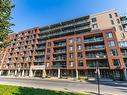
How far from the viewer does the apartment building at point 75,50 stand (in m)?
41.0

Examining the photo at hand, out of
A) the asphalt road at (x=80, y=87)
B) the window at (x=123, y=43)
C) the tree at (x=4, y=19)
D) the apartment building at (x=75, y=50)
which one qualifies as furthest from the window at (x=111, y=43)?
the tree at (x=4, y=19)

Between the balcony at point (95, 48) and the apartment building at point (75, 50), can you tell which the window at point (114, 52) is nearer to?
the apartment building at point (75, 50)

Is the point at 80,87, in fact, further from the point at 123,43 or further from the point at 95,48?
the point at 123,43

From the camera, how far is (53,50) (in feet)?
179

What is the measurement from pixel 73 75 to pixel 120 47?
65.2 feet

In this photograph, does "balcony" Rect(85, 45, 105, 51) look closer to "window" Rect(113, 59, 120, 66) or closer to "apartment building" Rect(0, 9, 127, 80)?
"apartment building" Rect(0, 9, 127, 80)

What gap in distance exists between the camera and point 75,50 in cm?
4700

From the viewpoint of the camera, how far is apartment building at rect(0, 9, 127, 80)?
41.0 m

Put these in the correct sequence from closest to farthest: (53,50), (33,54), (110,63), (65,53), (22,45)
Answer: (110,63), (65,53), (53,50), (33,54), (22,45)

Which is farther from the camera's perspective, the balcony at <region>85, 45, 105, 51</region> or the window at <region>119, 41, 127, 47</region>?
the balcony at <region>85, 45, 105, 51</region>

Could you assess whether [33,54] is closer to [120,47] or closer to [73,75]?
[73,75]

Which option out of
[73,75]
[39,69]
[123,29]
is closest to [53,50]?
[39,69]

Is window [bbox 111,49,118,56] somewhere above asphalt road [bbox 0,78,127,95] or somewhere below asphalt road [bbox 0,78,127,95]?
above

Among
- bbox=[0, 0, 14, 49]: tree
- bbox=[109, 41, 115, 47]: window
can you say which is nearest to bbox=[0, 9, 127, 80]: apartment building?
bbox=[109, 41, 115, 47]: window
